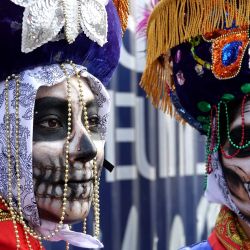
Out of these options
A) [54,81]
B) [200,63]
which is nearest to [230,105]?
[200,63]

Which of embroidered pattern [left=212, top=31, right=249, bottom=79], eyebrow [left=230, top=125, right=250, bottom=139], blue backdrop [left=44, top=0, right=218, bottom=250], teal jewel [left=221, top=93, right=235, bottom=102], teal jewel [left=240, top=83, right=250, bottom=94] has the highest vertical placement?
embroidered pattern [left=212, top=31, right=249, bottom=79]

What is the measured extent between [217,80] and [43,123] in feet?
2.26

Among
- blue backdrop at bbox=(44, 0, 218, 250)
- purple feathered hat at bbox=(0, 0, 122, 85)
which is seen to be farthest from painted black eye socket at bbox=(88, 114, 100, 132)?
blue backdrop at bbox=(44, 0, 218, 250)

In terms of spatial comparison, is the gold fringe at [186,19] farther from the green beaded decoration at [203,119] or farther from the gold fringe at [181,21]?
the green beaded decoration at [203,119]

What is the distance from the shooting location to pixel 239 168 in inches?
71.6

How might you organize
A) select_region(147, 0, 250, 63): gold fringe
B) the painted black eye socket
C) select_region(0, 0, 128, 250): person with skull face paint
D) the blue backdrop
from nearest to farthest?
select_region(0, 0, 128, 250): person with skull face paint < the painted black eye socket < select_region(147, 0, 250, 63): gold fringe < the blue backdrop

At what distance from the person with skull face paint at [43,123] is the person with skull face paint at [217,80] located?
20.0 inches

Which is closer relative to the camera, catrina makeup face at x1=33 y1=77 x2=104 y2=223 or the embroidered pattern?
catrina makeup face at x1=33 y1=77 x2=104 y2=223

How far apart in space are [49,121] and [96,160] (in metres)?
0.15

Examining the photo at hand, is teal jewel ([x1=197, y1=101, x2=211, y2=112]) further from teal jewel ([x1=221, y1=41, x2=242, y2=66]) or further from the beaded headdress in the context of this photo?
teal jewel ([x1=221, y1=41, x2=242, y2=66])

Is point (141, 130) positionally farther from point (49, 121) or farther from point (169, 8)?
point (49, 121)

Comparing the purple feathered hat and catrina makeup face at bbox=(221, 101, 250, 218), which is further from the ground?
the purple feathered hat

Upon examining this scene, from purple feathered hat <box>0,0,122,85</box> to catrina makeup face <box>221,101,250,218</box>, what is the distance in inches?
22.2

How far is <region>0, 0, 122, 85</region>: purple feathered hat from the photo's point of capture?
4.28 ft
